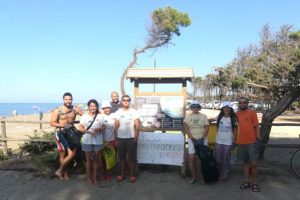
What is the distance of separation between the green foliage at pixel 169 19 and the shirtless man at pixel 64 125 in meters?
25.0

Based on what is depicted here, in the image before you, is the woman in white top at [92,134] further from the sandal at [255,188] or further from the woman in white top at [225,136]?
the sandal at [255,188]

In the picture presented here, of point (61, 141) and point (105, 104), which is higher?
point (105, 104)

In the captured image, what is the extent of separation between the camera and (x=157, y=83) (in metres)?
8.51

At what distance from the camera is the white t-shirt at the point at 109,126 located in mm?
7547

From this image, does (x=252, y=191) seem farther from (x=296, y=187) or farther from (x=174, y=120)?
(x=174, y=120)

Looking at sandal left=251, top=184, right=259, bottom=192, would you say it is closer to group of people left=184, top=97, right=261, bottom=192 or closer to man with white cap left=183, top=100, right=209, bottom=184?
group of people left=184, top=97, right=261, bottom=192

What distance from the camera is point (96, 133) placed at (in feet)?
23.8

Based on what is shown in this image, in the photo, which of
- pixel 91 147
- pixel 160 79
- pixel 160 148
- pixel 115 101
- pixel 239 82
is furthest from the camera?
pixel 239 82

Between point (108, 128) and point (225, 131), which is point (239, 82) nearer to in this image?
point (225, 131)

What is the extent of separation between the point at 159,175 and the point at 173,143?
706 mm

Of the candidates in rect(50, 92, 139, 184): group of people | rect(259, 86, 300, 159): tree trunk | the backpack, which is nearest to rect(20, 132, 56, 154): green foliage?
rect(50, 92, 139, 184): group of people

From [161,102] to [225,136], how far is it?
159 centimetres

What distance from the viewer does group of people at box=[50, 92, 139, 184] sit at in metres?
7.29

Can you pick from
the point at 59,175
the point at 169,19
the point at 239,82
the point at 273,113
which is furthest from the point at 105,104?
the point at 169,19
